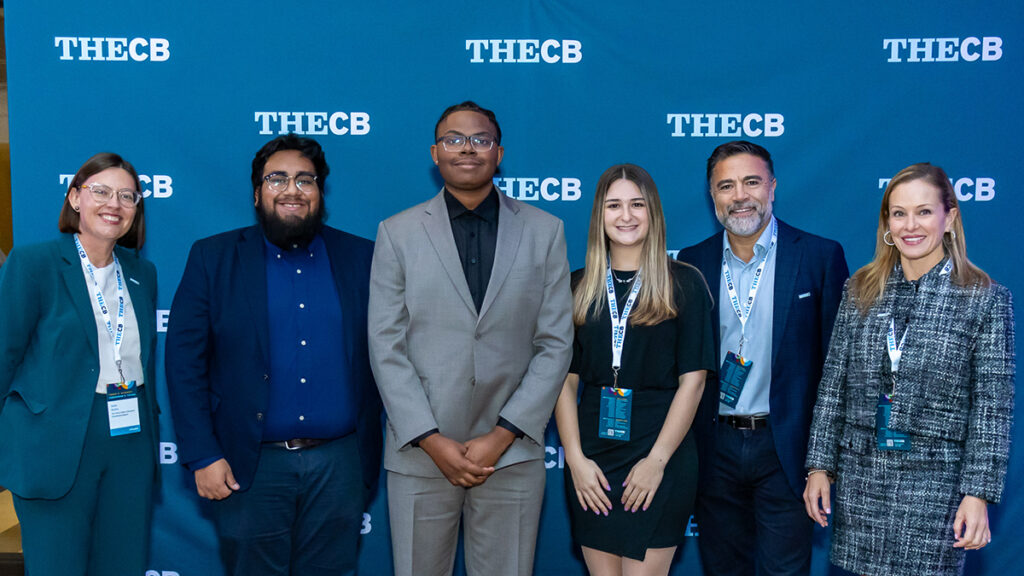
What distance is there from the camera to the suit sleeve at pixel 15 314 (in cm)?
218

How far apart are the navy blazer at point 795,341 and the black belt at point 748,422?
0.03 metres

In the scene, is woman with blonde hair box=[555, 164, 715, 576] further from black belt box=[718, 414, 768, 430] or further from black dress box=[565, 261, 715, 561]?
black belt box=[718, 414, 768, 430]

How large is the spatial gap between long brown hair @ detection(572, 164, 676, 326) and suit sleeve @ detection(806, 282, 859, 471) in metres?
0.49

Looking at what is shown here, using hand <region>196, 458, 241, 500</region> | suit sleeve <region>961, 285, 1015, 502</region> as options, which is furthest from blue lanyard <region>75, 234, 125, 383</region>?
suit sleeve <region>961, 285, 1015, 502</region>

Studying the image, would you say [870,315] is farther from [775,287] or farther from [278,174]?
[278,174]

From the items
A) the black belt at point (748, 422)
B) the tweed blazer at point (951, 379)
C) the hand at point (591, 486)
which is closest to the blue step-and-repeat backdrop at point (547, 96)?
the black belt at point (748, 422)

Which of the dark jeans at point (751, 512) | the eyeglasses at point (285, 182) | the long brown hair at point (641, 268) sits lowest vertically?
the dark jeans at point (751, 512)

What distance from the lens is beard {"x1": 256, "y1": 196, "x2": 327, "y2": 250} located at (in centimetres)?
232

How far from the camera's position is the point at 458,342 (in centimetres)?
216

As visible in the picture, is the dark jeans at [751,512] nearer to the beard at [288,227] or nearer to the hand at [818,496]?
the hand at [818,496]

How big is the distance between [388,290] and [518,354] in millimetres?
446

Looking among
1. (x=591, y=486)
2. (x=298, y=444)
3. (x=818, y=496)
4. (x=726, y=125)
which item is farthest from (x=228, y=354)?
(x=726, y=125)

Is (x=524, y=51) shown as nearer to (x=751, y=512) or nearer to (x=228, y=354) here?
(x=228, y=354)

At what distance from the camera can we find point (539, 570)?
337cm
